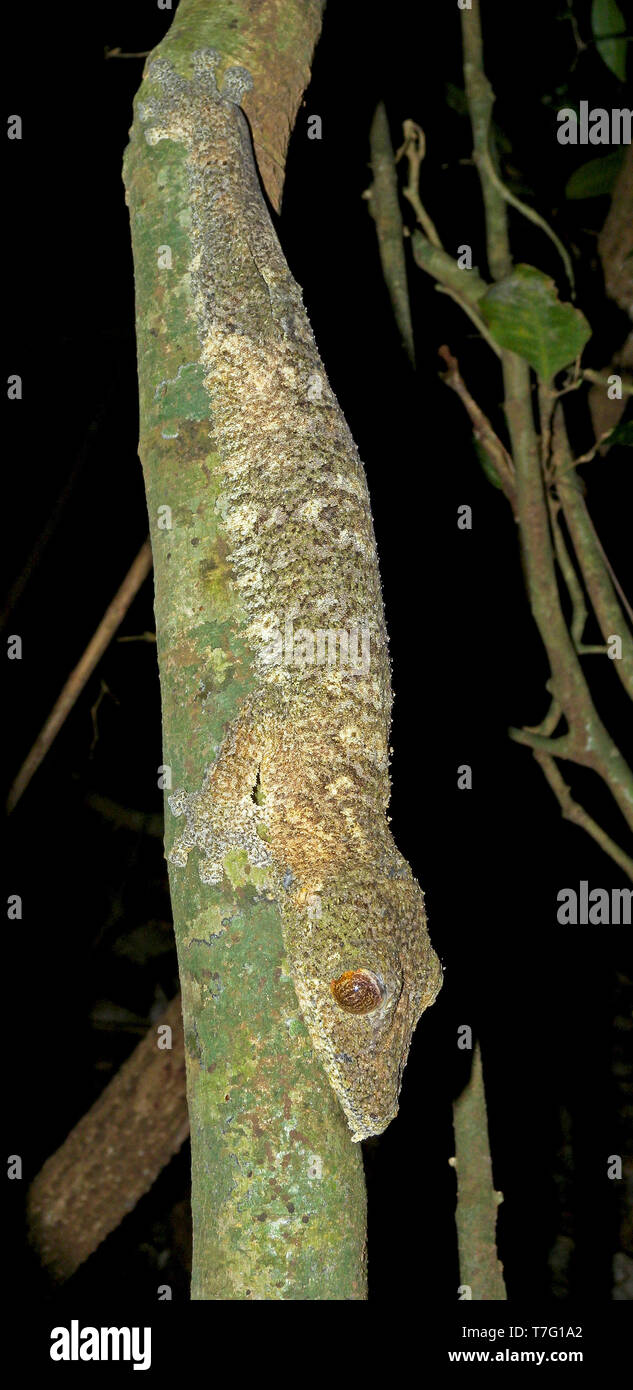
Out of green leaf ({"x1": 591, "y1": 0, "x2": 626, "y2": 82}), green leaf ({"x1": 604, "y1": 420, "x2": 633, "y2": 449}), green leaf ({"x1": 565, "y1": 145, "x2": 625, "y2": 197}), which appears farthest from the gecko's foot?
green leaf ({"x1": 565, "y1": 145, "x2": 625, "y2": 197})

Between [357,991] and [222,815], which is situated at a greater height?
[222,815]

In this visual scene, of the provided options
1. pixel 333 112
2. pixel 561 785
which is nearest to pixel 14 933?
pixel 561 785

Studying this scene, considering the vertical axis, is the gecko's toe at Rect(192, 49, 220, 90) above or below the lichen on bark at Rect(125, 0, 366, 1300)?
above

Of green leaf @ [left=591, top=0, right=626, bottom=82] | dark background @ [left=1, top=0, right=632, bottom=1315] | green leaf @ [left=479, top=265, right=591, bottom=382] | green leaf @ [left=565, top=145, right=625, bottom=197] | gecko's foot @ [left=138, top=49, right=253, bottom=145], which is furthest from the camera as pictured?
green leaf @ [left=565, top=145, right=625, bottom=197]

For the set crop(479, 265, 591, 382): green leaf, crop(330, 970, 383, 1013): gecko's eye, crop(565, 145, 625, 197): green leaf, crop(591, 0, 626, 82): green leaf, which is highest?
crop(591, 0, 626, 82): green leaf

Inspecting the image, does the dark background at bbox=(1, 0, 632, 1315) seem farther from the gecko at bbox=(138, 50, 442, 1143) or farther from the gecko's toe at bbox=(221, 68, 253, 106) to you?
the gecko at bbox=(138, 50, 442, 1143)

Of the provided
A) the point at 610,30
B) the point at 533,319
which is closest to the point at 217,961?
the point at 533,319

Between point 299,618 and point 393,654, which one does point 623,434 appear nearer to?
point 393,654

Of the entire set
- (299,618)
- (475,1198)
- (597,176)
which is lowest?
(475,1198)
